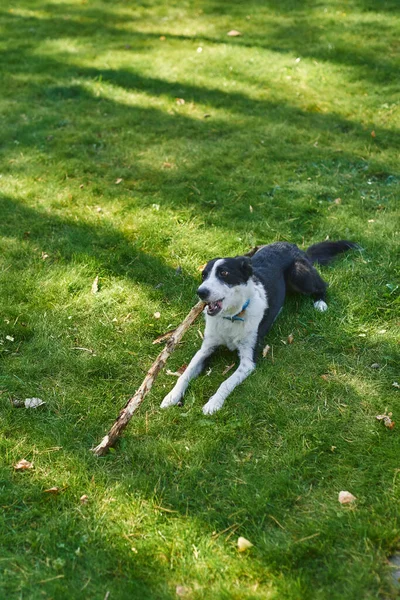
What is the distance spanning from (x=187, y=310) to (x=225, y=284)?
83 cm

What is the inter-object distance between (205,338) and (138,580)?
1.84 m

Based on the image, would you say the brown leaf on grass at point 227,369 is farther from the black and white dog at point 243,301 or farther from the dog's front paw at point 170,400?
the dog's front paw at point 170,400

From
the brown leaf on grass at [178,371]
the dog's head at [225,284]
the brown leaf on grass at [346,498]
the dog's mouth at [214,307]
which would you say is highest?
the dog's head at [225,284]

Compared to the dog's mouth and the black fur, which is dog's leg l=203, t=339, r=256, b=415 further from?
the dog's mouth

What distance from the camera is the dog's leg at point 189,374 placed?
3932 mm

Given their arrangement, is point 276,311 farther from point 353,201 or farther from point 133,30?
point 133,30

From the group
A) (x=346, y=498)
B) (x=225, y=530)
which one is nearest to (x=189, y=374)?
(x=225, y=530)

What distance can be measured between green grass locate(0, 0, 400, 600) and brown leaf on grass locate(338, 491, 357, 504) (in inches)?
1.6

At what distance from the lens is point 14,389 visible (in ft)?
13.2

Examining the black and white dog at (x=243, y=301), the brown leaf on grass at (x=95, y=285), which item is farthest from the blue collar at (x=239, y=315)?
the brown leaf on grass at (x=95, y=285)

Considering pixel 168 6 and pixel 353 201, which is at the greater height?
pixel 168 6

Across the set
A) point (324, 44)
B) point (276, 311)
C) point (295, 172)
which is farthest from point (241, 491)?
point (324, 44)

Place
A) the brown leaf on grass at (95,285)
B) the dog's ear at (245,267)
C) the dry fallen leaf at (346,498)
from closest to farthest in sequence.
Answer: the dry fallen leaf at (346,498), the dog's ear at (245,267), the brown leaf on grass at (95,285)

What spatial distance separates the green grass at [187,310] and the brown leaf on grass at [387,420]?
4cm
